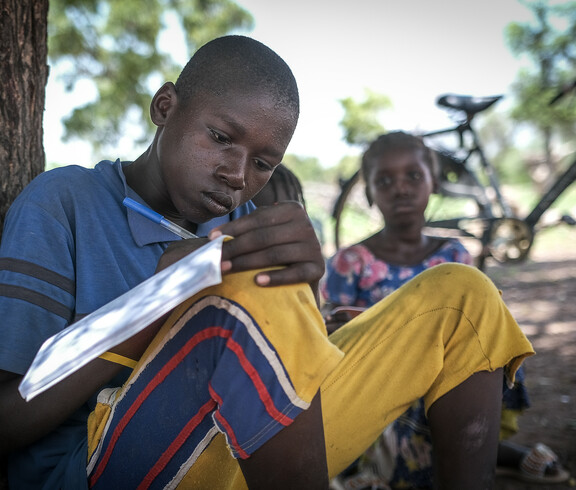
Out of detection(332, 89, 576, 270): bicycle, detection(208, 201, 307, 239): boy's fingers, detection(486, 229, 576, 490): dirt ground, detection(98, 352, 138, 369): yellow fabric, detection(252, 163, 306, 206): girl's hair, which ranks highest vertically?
detection(208, 201, 307, 239): boy's fingers

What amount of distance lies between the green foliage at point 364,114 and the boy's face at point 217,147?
1166cm

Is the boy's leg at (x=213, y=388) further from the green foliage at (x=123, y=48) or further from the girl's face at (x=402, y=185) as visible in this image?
the green foliage at (x=123, y=48)

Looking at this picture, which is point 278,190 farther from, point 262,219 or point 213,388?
point 213,388

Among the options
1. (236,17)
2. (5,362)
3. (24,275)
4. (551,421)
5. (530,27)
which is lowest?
(551,421)

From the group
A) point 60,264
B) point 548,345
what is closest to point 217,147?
point 60,264

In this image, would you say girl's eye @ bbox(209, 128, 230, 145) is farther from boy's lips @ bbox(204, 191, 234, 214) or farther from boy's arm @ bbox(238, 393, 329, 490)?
boy's arm @ bbox(238, 393, 329, 490)

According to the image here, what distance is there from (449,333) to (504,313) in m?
0.12

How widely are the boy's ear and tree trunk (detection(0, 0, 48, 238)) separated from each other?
1.29ft

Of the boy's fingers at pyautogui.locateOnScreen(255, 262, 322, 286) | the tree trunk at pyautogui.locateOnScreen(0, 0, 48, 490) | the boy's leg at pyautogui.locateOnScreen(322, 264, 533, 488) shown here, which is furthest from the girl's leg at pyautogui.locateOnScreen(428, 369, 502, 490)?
the tree trunk at pyautogui.locateOnScreen(0, 0, 48, 490)

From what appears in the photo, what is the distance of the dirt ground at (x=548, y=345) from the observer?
2084 millimetres

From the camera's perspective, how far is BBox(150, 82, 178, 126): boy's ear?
1318 millimetres

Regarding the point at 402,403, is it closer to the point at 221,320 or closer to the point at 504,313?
the point at 504,313

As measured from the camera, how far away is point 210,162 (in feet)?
4.01

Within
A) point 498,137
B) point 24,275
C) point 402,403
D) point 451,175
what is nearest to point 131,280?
point 24,275
